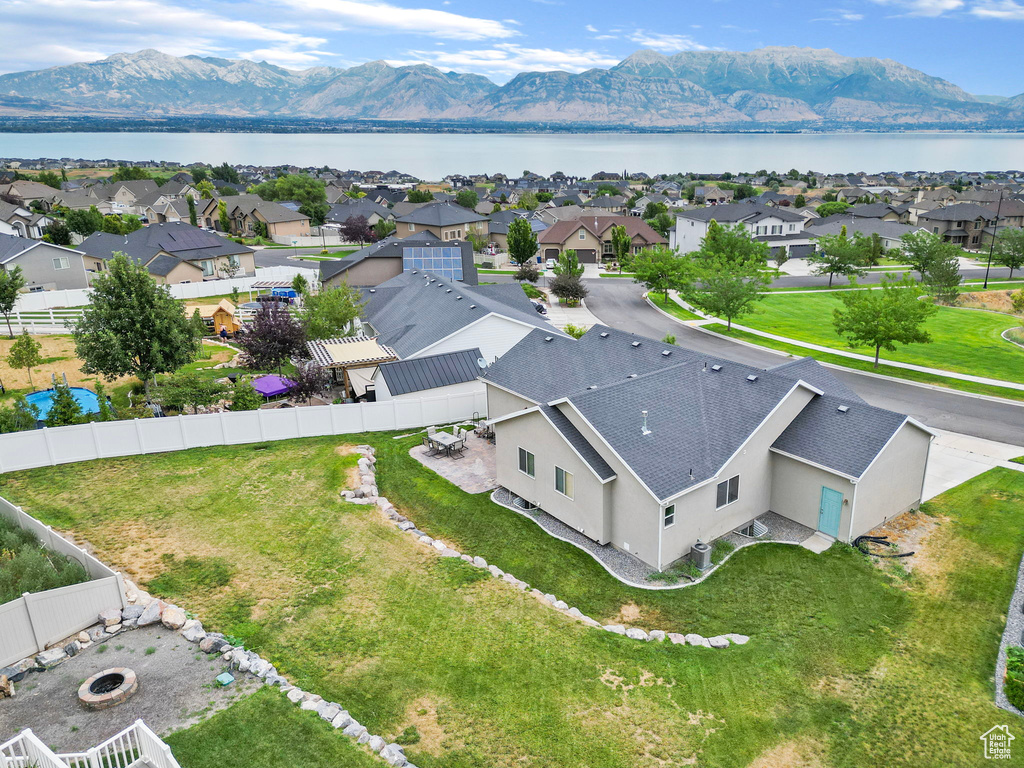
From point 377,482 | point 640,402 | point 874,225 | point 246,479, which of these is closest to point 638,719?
point 640,402

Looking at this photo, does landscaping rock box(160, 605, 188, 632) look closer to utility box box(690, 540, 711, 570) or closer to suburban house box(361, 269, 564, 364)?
utility box box(690, 540, 711, 570)

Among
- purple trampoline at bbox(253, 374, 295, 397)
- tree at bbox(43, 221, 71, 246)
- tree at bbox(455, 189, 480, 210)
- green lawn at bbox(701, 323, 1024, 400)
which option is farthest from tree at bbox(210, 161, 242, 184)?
purple trampoline at bbox(253, 374, 295, 397)

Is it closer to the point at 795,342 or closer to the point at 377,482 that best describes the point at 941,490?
the point at 377,482

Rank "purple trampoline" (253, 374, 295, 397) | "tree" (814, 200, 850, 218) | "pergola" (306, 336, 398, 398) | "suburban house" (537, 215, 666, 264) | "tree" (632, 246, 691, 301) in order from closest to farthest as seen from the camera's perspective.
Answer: "purple trampoline" (253, 374, 295, 397)
"pergola" (306, 336, 398, 398)
"tree" (632, 246, 691, 301)
"suburban house" (537, 215, 666, 264)
"tree" (814, 200, 850, 218)

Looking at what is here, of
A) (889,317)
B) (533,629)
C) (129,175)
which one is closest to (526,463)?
(533,629)

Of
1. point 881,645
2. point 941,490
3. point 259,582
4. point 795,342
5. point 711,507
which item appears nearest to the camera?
point 881,645

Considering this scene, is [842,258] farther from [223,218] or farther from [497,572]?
[223,218]
